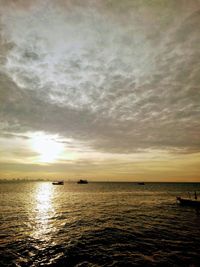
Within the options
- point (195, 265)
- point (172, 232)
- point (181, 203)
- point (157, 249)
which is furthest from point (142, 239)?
point (181, 203)

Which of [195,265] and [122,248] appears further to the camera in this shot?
[122,248]

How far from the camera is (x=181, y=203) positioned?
5378 centimetres

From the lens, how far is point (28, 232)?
82.9 ft

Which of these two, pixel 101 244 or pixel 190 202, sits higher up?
pixel 190 202

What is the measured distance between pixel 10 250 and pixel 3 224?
12.0 meters

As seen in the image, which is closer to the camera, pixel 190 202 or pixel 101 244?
pixel 101 244

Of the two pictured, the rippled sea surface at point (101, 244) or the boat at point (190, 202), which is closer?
the rippled sea surface at point (101, 244)

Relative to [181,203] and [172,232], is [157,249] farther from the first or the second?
[181,203]

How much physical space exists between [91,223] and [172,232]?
12335 mm

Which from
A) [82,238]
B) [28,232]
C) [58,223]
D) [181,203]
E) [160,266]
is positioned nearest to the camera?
[160,266]

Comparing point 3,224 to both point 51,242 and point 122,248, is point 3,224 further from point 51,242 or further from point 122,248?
point 122,248

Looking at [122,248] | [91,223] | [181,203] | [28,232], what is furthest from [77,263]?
[181,203]

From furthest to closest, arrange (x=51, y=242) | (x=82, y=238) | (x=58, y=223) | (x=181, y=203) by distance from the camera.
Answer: (x=181, y=203) < (x=58, y=223) < (x=82, y=238) < (x=51, y=242)

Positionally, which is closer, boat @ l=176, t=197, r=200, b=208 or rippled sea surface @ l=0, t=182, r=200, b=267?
rippled sea surface @ l=0, t=182, r=200, b=267
